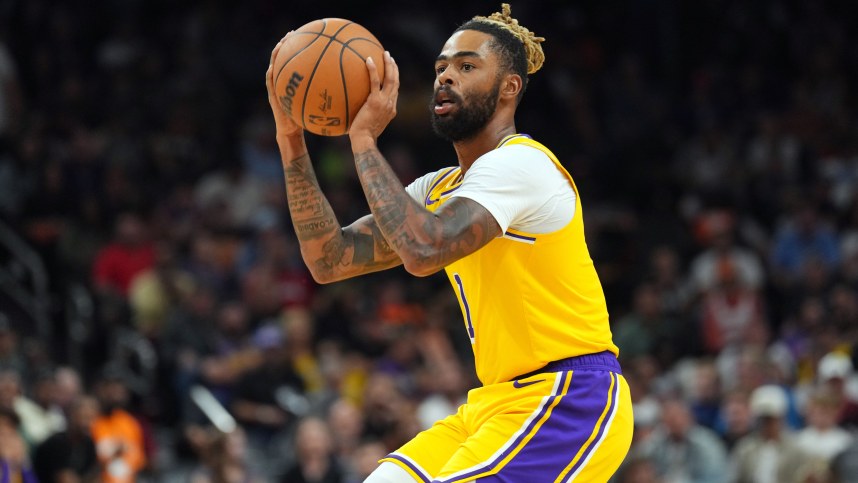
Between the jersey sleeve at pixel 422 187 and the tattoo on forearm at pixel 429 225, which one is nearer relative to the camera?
the tattoo on forearm at pixel 429 225

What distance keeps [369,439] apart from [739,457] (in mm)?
3217

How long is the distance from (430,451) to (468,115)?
129cm

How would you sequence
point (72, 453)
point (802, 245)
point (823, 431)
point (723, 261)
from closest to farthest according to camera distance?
point (72, 453), point (823, 431), point (723, 261), point (802, 245)

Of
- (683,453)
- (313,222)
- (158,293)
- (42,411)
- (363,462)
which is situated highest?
(313,222)

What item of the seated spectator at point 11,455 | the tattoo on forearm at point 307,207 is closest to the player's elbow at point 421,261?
the tattoo on forearm at point 307,207

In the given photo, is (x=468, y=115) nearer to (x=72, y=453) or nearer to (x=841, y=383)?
(x=72, y=453)

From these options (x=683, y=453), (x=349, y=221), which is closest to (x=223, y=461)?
(x=683, y=453)

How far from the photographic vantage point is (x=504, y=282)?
4688 millimetres

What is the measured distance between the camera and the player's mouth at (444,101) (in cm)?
492

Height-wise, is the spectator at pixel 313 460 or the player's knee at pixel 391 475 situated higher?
the player's knee at pixel 391 475

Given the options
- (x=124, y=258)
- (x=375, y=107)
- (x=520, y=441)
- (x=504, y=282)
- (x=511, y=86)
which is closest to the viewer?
(x=520, y=441)

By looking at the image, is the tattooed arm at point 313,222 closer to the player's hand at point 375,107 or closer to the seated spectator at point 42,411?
the player's hand at point 375,107

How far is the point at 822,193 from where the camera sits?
14398 mm

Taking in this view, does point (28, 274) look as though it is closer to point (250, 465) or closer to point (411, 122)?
point (250, 465)
